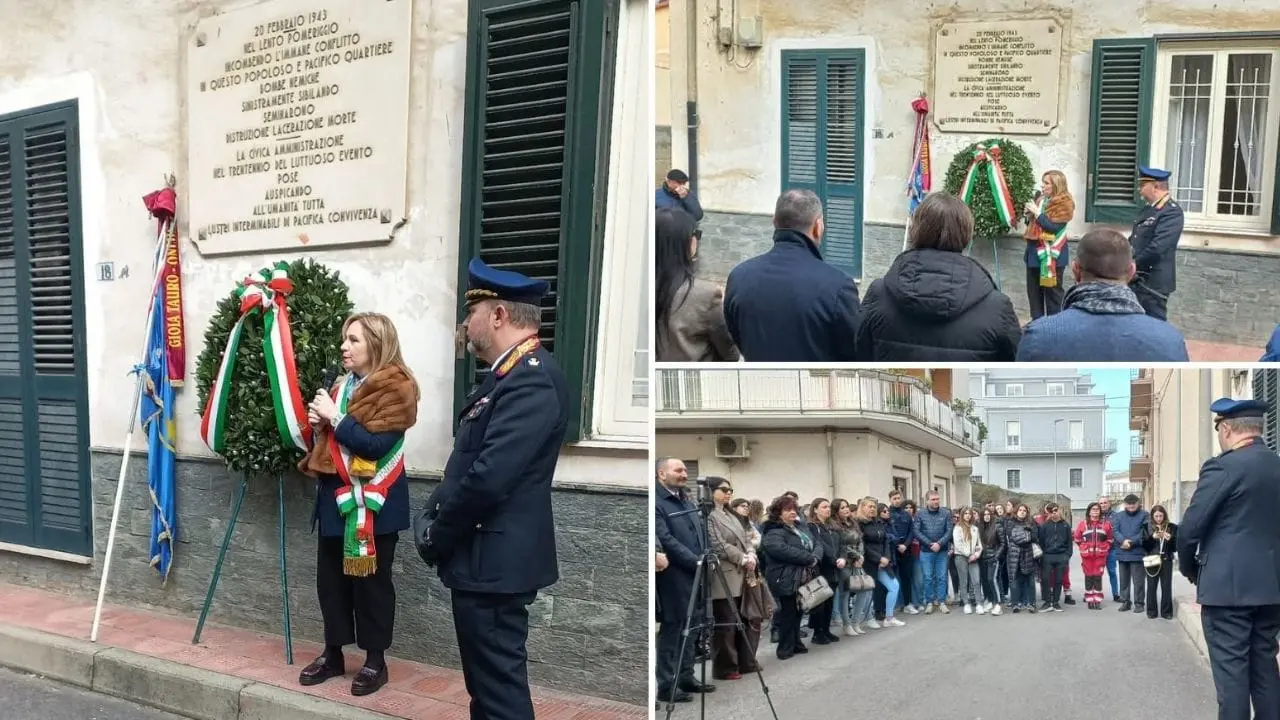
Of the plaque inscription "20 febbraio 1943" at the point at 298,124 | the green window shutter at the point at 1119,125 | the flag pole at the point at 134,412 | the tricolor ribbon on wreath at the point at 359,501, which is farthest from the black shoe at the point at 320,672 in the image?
the green window shutter at the point at 1119,125

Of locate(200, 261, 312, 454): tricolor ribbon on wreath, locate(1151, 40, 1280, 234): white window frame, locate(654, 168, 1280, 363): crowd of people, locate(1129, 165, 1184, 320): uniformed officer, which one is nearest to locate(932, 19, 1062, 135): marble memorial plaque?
locate(1151, 40, 1280, 234): white window frame

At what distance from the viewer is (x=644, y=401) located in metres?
4.93

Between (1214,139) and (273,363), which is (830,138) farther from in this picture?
(273,363)

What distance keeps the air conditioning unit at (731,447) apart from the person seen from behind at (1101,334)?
0.79 metres

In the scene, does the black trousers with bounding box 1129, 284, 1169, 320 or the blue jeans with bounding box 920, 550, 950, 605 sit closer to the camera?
the blue jeans with bounding box 920, 550, 950, 605

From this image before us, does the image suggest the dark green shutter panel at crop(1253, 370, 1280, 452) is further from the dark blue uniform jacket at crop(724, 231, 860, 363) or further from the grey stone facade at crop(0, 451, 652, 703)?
the grey stone facade at crop(0, 451, 652, 703)

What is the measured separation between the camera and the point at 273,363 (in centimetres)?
506

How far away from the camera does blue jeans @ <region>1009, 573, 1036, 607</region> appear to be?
2.81 m

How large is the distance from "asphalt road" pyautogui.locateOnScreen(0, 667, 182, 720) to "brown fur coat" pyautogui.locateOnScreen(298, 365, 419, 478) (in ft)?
5.53

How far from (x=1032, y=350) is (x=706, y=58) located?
1749 millimetres

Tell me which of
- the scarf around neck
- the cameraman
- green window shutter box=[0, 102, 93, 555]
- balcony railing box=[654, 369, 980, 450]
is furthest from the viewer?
green window shutter box=[0, 102, 93, 555]

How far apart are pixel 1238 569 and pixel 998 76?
8.68ft

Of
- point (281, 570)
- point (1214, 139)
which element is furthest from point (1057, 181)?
point (281, 570)

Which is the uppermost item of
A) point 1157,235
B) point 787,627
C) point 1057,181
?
point 1057,181
